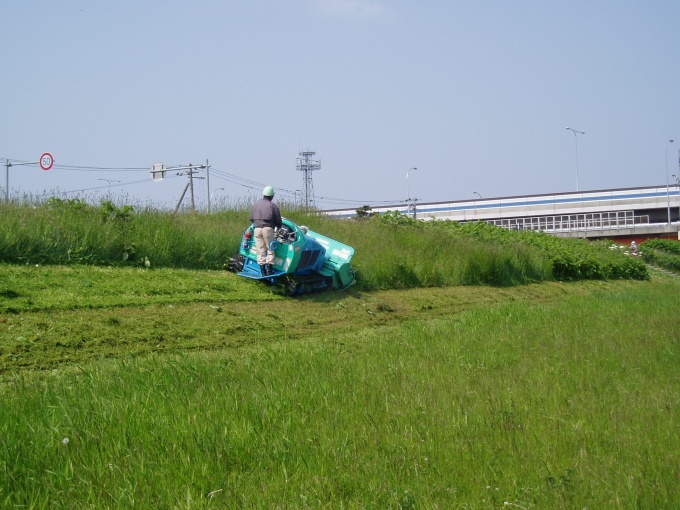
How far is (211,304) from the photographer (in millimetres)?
12578

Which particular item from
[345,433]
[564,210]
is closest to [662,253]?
[564,210]

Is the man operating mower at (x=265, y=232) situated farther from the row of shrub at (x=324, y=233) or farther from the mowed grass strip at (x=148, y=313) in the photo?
the row of shrub at (x=324, y=233)

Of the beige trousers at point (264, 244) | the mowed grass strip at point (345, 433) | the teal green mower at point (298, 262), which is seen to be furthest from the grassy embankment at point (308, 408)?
the teal green mower at point (298, 262)

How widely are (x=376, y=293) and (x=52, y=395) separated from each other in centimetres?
1207

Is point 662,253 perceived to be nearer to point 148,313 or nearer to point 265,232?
point 265,232

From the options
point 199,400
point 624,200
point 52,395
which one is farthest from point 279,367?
point 624,200

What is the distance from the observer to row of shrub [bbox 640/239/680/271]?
47.4 metres

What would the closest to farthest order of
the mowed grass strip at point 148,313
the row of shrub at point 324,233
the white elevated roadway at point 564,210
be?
the mowed grass strip at point 148,313
the row of shrub at point 324,233
the white elevated roadway at point 564,210

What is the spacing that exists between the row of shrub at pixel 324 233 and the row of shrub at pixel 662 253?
1647cm

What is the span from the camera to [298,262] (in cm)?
1520

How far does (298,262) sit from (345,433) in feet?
31.6

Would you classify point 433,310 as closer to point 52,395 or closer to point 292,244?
point 292,244

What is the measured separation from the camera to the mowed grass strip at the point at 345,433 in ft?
15.0

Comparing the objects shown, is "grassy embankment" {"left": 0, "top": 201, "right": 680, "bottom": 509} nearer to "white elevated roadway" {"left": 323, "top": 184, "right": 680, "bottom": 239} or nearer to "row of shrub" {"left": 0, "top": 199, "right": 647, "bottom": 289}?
"row of shrub" {"left": 0, "top": 199, "right": 647, "bottom": 289}
